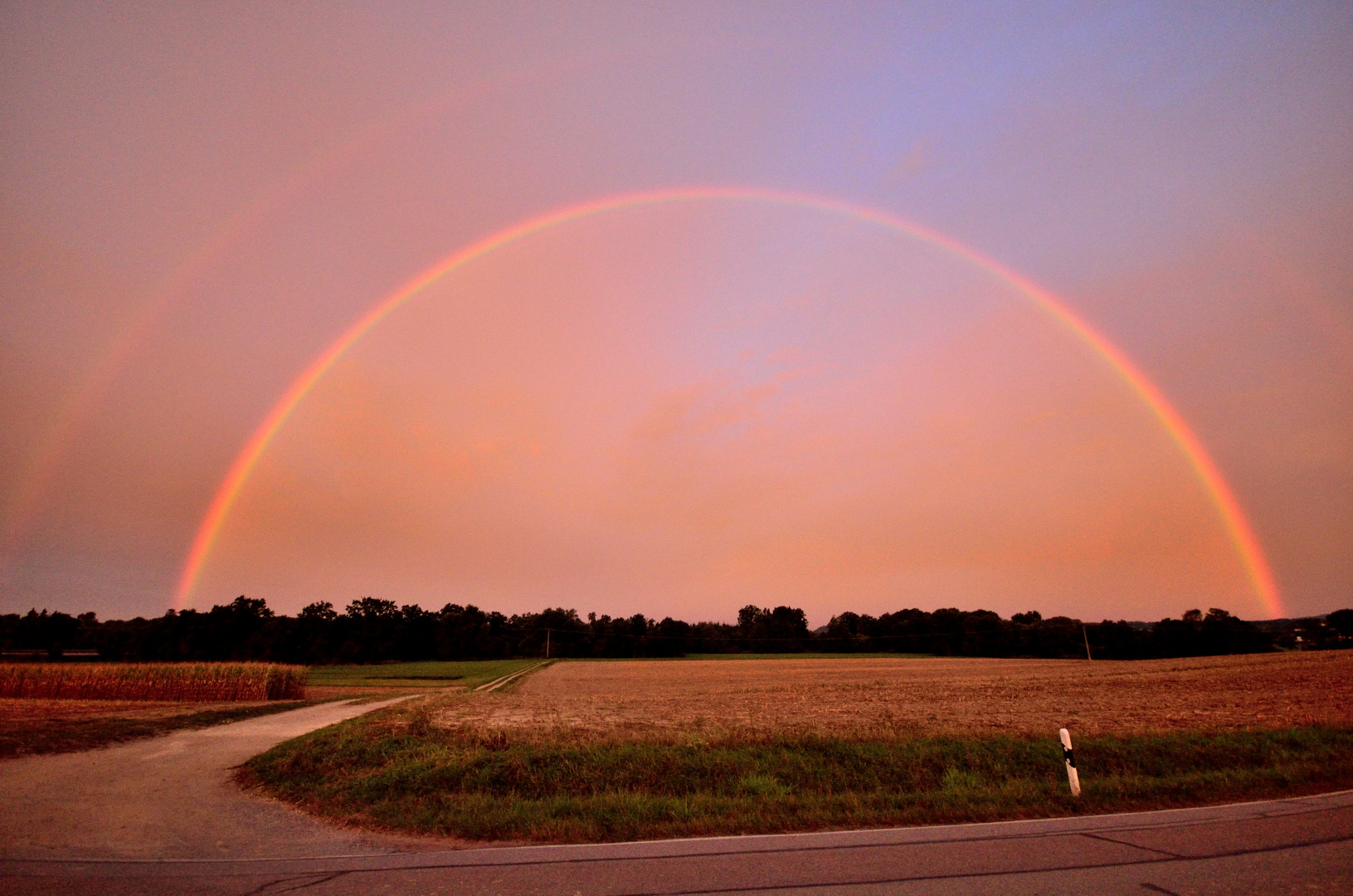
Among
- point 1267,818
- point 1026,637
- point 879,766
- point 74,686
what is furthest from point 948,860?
point 1026,637

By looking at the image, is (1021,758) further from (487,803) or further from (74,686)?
(74,686)

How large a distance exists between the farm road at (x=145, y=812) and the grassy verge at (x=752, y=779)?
3.13 feet

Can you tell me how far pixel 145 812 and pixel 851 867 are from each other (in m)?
11.4

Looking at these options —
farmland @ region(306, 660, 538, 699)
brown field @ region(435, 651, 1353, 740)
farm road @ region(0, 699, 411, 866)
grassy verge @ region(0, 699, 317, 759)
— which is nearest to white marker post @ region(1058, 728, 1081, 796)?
brown field @ region(435, 651, 1353, 740)

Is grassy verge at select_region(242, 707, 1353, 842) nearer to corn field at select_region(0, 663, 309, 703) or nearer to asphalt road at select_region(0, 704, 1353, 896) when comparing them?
asphalt road at select_region(0, 704, 1353, 896)

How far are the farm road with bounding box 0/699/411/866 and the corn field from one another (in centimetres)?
2759

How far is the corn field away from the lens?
4156cm

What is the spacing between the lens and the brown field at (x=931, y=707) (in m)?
20.0

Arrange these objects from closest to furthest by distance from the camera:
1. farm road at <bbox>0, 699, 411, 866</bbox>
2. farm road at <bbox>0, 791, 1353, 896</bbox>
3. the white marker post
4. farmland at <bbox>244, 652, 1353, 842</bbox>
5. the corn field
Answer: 1. farm road at <bbox>0, 791, 1353, 896</bbox>
2. farm road at <bbox>0, 699, 411, 866</bbox>
3. farmland at <bbox>244, 652, 1353, 842</bbox>
4. the white marker post
5. the corn field

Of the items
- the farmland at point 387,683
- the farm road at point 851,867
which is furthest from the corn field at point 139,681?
the farm road at point 851,867

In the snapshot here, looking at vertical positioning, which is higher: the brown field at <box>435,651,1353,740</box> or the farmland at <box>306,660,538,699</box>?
the brown field at <box>435,651,1353,740</box>

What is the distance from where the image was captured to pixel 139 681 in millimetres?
42000

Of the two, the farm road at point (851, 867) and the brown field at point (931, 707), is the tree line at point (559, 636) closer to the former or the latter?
the brown field at point (931, 707)

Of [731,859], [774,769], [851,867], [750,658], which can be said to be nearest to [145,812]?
[731,859]
